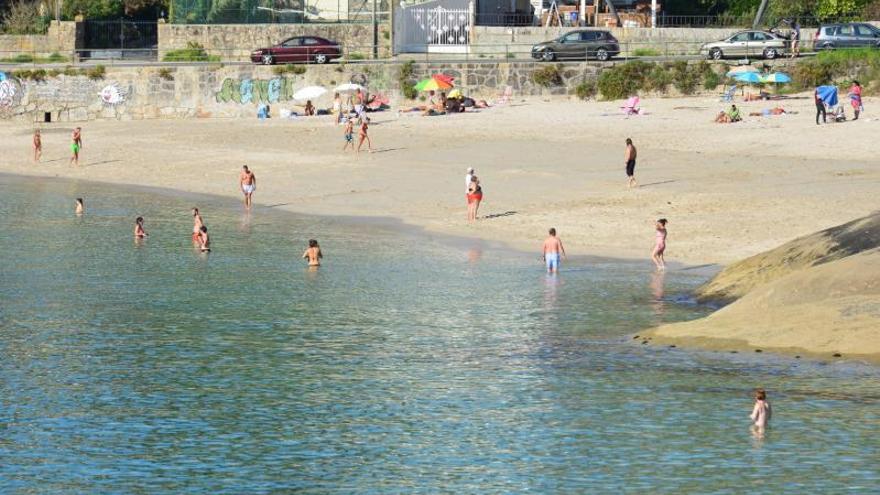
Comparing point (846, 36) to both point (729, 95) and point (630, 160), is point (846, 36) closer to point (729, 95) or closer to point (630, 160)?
point (729, 95)

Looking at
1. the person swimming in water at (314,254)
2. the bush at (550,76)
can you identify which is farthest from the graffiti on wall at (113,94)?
the person swimming in water at (314,254)

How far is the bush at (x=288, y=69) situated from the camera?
69688 mm

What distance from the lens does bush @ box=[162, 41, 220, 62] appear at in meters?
75.1

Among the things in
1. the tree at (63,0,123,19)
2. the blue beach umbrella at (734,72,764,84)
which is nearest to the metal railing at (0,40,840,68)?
the blue beach umbrella at (734,72,764,84)

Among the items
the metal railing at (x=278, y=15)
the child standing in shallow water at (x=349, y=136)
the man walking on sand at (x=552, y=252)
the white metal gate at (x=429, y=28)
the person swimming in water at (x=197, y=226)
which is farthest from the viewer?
the metal railing at (x=278, y=15)

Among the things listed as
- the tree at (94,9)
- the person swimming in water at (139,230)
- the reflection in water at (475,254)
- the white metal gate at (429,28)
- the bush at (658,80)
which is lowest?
the reflection in water at (475,254)

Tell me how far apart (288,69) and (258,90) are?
1788 millimetres

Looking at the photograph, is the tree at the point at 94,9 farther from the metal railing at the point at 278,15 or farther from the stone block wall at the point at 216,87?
the stone block wall at the point at 216,87

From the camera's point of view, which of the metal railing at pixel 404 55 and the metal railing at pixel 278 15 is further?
the metal railing at pixel 278 15

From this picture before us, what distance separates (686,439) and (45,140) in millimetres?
48939

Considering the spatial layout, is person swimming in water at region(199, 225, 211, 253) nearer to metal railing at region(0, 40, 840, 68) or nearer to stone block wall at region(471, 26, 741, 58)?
metal railing at region(0, 40, 840, 68)

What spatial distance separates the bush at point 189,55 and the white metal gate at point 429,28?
9.90 metres

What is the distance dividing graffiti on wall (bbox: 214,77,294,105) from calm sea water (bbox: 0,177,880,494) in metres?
31.0

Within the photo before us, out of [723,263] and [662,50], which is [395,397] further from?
[662,50]
